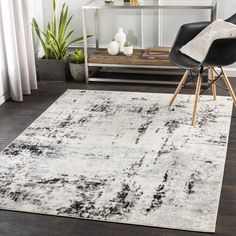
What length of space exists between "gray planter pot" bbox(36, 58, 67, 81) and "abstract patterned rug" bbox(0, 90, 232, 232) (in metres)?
0.52

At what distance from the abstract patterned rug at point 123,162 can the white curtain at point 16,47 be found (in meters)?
0.35

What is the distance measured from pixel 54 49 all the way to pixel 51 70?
0.18 metres

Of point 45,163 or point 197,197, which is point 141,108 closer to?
point 45,163

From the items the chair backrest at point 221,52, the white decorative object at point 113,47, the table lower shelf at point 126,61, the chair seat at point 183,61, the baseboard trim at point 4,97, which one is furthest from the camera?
the white decorative object at point 113,47

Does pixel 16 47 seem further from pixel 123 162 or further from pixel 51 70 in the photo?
pixel 123 162

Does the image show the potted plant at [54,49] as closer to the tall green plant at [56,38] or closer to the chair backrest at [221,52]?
the tall green plant at [56,38]

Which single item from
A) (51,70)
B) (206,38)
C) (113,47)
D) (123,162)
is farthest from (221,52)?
(51,70)

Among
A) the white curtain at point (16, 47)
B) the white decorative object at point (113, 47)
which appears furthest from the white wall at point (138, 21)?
the white curtain at point (16, 47)

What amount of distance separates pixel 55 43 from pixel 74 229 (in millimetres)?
2308

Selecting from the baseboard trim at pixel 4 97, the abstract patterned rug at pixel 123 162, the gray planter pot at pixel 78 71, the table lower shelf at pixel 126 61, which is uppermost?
the table lower shelf at pixel 126 61

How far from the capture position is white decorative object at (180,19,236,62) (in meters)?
3.56

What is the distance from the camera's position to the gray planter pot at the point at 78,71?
174 inches

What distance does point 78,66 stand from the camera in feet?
14.5

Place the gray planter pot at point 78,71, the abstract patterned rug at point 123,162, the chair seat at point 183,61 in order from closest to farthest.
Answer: the abstract patterned rug at point 123,162 < the chair seat at point 183,61 < the gray planter pot at point 78,71
